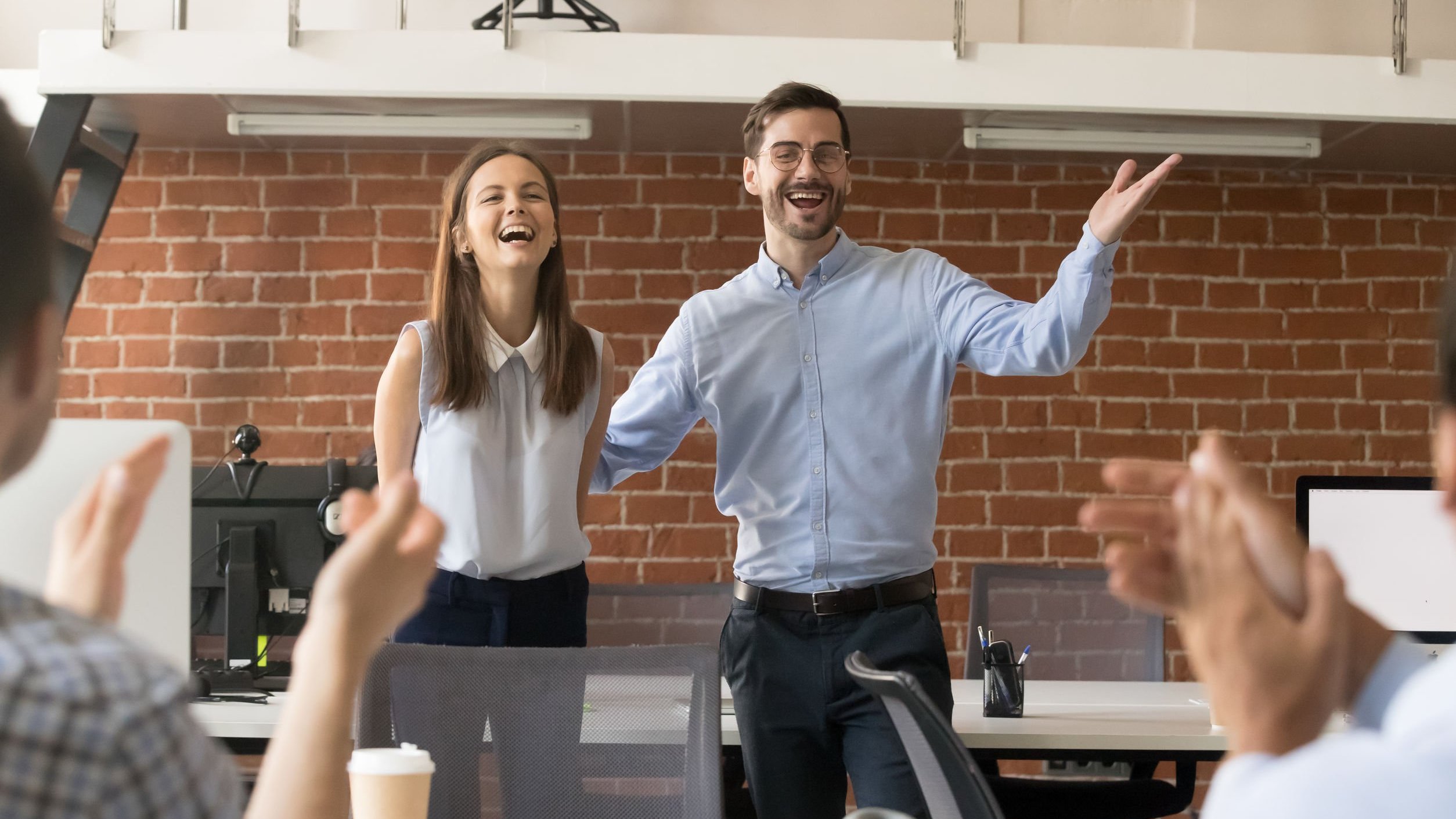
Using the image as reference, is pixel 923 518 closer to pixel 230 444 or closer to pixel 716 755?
pixel 716 755

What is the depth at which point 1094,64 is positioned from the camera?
3084mm

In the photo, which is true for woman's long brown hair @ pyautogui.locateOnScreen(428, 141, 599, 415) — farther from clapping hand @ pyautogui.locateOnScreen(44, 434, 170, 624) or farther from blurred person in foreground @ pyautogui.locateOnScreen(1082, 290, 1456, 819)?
blurred person in foreground @ pyautogui.locateOnScreen(1082, 290, 1456, 819)

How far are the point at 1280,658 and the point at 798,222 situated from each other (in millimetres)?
1710


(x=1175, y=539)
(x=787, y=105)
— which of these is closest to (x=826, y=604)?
(x=787, y=105)

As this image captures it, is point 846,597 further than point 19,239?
Yes

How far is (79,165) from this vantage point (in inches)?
137

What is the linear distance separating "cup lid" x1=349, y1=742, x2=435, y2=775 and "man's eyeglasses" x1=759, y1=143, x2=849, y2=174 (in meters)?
1.33

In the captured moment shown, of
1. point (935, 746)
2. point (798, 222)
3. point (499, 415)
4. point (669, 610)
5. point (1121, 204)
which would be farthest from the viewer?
point (669, 610)

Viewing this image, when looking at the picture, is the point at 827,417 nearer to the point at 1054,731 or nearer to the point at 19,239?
the point at 1054,731

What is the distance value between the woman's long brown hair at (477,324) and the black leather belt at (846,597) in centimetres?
44

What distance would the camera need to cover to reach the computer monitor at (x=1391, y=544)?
96.7 inches

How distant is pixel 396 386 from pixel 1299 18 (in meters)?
2.99

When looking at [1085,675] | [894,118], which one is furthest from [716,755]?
[894,118]

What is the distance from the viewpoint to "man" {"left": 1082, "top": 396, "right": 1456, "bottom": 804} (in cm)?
47
